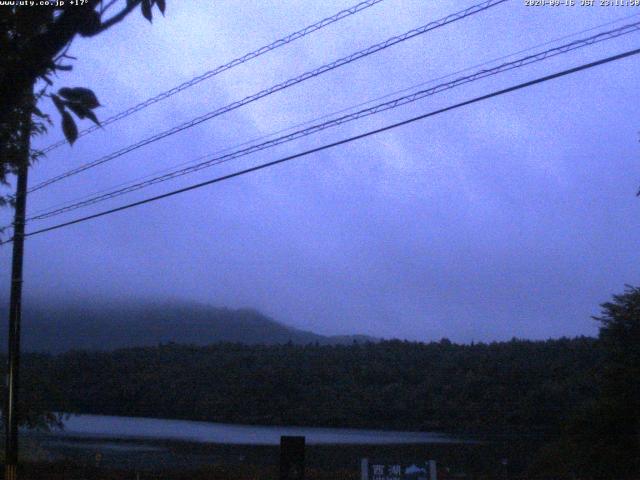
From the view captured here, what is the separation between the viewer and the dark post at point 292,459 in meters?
11.6

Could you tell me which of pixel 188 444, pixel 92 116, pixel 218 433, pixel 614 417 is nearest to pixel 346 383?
pixel 218 433

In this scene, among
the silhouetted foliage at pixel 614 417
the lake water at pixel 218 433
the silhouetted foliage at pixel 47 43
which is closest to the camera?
the silhouetted foliage at pixel 47 43

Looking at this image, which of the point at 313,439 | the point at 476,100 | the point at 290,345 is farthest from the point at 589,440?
the point at 290,345

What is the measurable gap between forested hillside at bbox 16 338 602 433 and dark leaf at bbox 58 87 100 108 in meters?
32.7

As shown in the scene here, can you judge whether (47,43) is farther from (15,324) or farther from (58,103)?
(15,324)

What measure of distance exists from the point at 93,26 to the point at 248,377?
4707 centimetres

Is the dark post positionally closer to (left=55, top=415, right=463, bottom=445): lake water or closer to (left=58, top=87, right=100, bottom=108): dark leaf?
(left=58, top=87, right=100, bottom=108): dark leaf

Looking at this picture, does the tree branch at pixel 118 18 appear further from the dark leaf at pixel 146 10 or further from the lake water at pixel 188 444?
the lake water at pixel 188 444

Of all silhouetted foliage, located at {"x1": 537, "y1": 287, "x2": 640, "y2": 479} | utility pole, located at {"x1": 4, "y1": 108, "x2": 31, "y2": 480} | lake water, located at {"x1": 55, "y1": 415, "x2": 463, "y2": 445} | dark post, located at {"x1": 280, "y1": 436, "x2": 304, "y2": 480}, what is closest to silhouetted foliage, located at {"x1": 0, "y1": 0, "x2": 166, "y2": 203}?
dark post, located at {"x1": 280, "y1": 436, "x2": 304, "y2": 480}

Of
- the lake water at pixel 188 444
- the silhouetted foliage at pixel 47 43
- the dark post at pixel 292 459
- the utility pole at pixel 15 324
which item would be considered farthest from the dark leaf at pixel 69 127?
the lake water at pixel 188 444

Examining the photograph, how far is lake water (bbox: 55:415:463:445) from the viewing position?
1300 inches

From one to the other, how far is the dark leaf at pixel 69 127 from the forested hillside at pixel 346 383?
32.7 metres

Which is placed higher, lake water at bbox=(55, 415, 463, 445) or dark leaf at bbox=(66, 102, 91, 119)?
dark leaf at bbox=(66, 102, 91, 119)

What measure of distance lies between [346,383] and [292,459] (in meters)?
37.4
